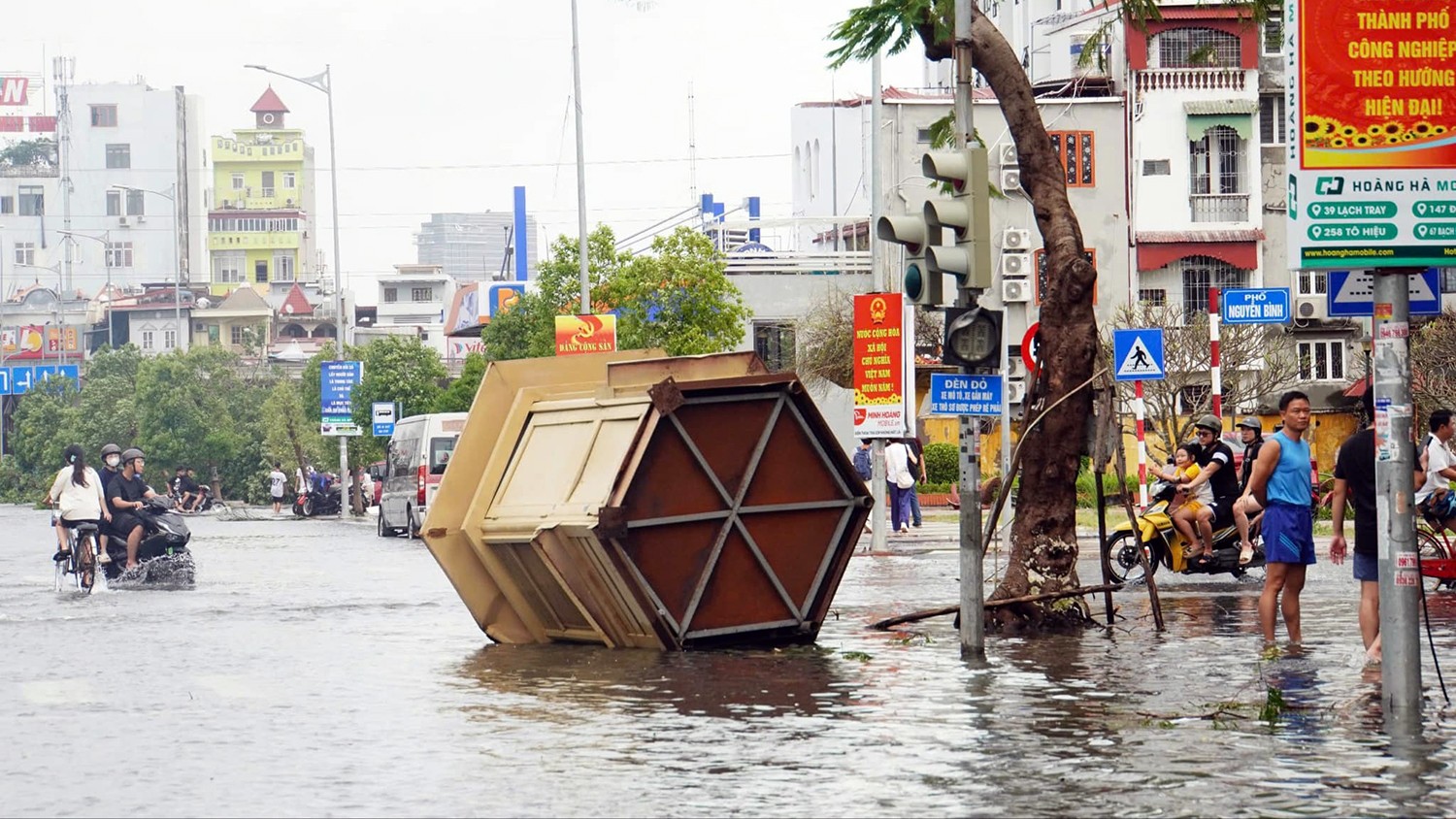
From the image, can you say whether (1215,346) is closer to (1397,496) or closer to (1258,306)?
(1258,306)

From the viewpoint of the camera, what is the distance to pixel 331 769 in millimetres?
9945

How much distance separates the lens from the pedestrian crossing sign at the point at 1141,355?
26.1m

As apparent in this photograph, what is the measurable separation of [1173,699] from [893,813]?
13.8 feet

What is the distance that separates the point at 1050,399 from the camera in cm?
1705

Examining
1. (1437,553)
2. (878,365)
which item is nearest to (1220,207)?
(878,365)

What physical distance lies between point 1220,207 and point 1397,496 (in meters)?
53.9

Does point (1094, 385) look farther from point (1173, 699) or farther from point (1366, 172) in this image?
point (1366, 172)

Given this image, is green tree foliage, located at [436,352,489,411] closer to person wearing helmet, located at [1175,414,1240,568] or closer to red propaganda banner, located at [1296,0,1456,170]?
person wearing helmet, located at [1175,414,1240,568]

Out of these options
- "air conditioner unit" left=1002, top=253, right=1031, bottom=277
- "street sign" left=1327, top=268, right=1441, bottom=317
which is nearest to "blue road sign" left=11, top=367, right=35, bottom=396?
"air conditioner unit" left=1002, top=253, right=1031, bottom=277

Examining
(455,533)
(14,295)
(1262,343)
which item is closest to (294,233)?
(14,295)

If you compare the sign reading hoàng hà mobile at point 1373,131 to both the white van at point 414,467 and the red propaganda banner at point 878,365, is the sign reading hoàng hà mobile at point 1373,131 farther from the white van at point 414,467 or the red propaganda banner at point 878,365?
the white van at point 414,467

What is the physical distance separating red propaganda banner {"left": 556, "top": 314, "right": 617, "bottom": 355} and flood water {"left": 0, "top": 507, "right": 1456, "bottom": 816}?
25.5 m

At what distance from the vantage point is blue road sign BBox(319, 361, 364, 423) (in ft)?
214

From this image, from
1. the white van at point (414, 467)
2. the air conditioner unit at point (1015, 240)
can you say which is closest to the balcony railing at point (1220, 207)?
the white van at point (414, 467)
